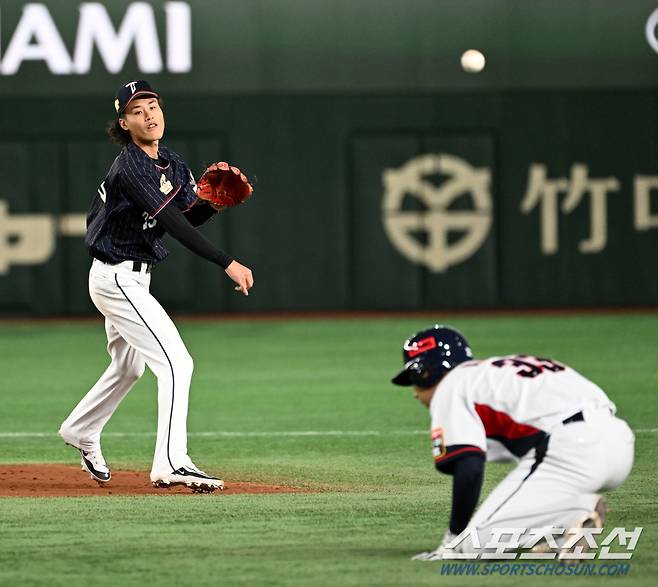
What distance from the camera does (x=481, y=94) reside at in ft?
64.1

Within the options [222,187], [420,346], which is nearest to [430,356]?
[420,346]

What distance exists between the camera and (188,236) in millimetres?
7461

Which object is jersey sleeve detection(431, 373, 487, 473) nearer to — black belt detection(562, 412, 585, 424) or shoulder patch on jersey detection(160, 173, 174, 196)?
black belt detection(562, 412, 585, 424)

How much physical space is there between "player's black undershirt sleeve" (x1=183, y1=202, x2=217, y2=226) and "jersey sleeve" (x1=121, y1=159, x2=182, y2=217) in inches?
19.9

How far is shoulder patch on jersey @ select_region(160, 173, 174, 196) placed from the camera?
754 cm

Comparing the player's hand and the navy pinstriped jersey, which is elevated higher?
the navy pinstriped jersey

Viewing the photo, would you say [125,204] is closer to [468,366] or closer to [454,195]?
[468,366]

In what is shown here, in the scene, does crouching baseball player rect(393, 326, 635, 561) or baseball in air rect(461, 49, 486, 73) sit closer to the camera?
crouching baseball player rect(393, 326, 635, 561)

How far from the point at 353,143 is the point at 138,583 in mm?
14393

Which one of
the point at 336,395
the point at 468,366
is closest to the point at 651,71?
the point at 336,395

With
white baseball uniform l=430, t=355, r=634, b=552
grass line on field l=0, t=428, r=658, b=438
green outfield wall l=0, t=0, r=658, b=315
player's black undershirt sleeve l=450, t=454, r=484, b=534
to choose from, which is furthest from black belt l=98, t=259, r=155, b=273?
green outfield wall l=0, t=0, r=658, b=315

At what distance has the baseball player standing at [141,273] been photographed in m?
7.48

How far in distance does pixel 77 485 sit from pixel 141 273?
1.17m

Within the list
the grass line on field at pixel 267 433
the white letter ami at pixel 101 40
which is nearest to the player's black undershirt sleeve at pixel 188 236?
the grass line on field at pixel 267 433
